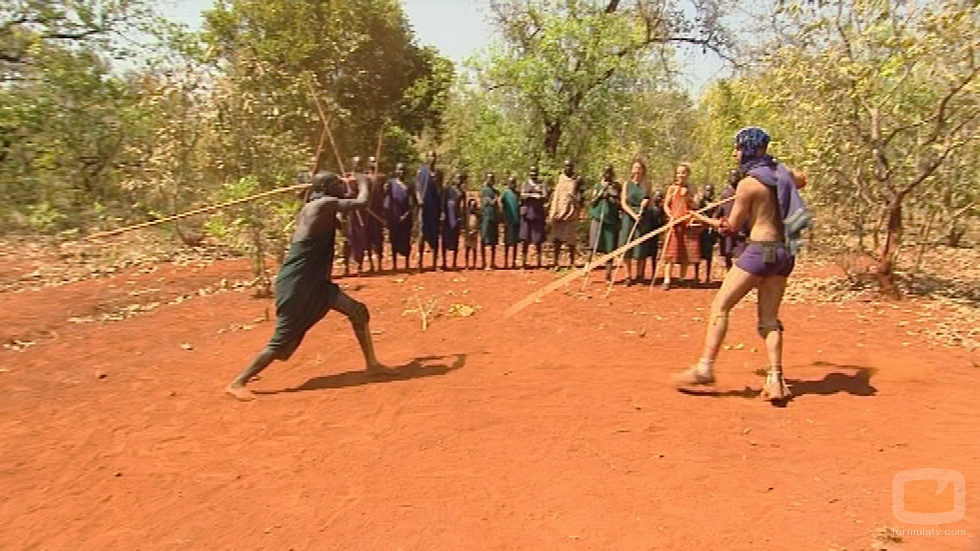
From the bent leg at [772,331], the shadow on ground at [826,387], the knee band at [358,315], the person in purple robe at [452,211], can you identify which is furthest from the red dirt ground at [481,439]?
the person in purple robe at [452,211]

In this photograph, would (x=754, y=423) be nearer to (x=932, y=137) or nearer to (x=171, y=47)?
(x=932, y=137)

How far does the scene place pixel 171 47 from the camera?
1477 centimetres

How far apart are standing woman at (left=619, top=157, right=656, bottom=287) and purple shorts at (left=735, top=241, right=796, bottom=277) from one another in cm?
432

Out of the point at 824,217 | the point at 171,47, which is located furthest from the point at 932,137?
the point at 171,47

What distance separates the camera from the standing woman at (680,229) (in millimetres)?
10008

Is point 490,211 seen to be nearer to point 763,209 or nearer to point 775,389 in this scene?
point 763,209

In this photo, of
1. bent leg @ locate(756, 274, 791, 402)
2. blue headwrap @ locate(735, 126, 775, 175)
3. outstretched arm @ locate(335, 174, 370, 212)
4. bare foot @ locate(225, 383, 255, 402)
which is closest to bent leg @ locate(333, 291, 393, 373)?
outstretched arm @ locate(335, 174, 370, 212)

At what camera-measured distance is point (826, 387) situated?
19.6 ft

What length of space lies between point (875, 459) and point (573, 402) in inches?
76.4

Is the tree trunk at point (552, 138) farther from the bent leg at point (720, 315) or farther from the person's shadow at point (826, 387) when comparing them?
the bent leg at point (720, 315)

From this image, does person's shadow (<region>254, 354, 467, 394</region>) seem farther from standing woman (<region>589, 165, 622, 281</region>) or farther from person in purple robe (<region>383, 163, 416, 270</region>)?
person in purple robe (<region>383, 163, 416, 270</region>)

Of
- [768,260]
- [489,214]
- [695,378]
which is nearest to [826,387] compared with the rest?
[695,378]

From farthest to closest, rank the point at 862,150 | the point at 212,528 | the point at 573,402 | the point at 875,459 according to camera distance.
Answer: the point at 862,150
the point at 573,402
the point at 875,459
the point at 212,528

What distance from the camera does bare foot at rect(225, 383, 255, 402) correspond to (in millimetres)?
5875
